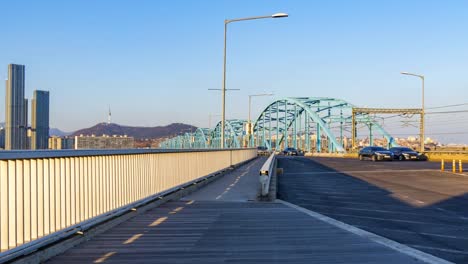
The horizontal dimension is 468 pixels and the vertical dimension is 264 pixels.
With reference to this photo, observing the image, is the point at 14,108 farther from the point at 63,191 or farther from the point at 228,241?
the point at 228,241

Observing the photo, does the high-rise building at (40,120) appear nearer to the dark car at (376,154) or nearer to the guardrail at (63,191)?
the guardrail at (63,191)

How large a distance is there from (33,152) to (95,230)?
9.04 feet

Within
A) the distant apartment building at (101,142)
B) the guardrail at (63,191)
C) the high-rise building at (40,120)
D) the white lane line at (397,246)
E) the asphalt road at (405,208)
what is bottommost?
the asphalt road at (405,208)

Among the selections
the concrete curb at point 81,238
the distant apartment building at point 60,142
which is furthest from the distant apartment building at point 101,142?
the concrete curb at point 81,238

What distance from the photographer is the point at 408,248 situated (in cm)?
905

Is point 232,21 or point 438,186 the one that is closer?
point 438,186

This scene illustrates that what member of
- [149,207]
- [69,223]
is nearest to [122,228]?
[69,223]

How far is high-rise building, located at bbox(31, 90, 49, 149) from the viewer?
13014mm

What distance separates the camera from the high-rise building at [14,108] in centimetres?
1185

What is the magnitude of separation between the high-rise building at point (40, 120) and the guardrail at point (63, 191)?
2.09 meters

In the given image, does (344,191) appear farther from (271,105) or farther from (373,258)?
(271,105)

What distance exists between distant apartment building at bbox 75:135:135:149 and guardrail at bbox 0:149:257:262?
5.81 feet

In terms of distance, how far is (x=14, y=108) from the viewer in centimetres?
1198

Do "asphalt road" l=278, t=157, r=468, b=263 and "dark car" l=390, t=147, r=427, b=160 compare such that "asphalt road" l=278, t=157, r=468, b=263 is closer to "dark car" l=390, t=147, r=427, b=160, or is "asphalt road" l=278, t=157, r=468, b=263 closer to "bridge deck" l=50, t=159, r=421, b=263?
→ "bridge deck" l=50, t=159, r=421, b=263
